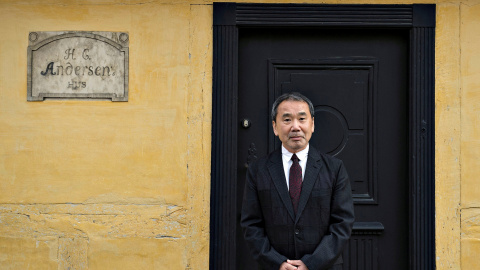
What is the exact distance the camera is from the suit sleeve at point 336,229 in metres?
2.72

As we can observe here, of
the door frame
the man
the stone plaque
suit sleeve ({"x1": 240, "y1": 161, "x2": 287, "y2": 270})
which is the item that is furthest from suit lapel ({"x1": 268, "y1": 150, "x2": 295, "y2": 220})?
the stone plaque

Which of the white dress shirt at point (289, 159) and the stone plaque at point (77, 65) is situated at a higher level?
the stone plaque at point (77, 65)

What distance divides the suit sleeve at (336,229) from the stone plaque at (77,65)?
1952mm

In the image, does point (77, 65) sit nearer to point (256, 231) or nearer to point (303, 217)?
point (256, 231)

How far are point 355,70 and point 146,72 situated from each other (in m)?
1.63

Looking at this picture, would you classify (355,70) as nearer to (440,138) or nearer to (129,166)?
(440,138)

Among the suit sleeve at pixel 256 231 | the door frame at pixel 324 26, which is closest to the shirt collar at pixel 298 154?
the suit sleeve at pixel 256 231

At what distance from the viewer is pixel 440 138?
411 cm

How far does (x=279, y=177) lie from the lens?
2.87m

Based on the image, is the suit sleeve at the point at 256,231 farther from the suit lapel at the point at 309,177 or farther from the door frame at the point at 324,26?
the door frame at the point at 324,26

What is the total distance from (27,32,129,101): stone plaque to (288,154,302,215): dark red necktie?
1.74 m

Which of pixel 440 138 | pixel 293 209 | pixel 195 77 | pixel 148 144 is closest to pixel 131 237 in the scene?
pixel 148 144

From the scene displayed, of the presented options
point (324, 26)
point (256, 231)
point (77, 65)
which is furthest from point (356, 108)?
point (77, 65)

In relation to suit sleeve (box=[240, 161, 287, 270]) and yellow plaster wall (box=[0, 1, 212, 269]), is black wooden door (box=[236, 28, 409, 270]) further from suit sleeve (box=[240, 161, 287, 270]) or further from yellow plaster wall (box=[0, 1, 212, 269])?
suit sleeve (box=[240, 161, 287, 270])
